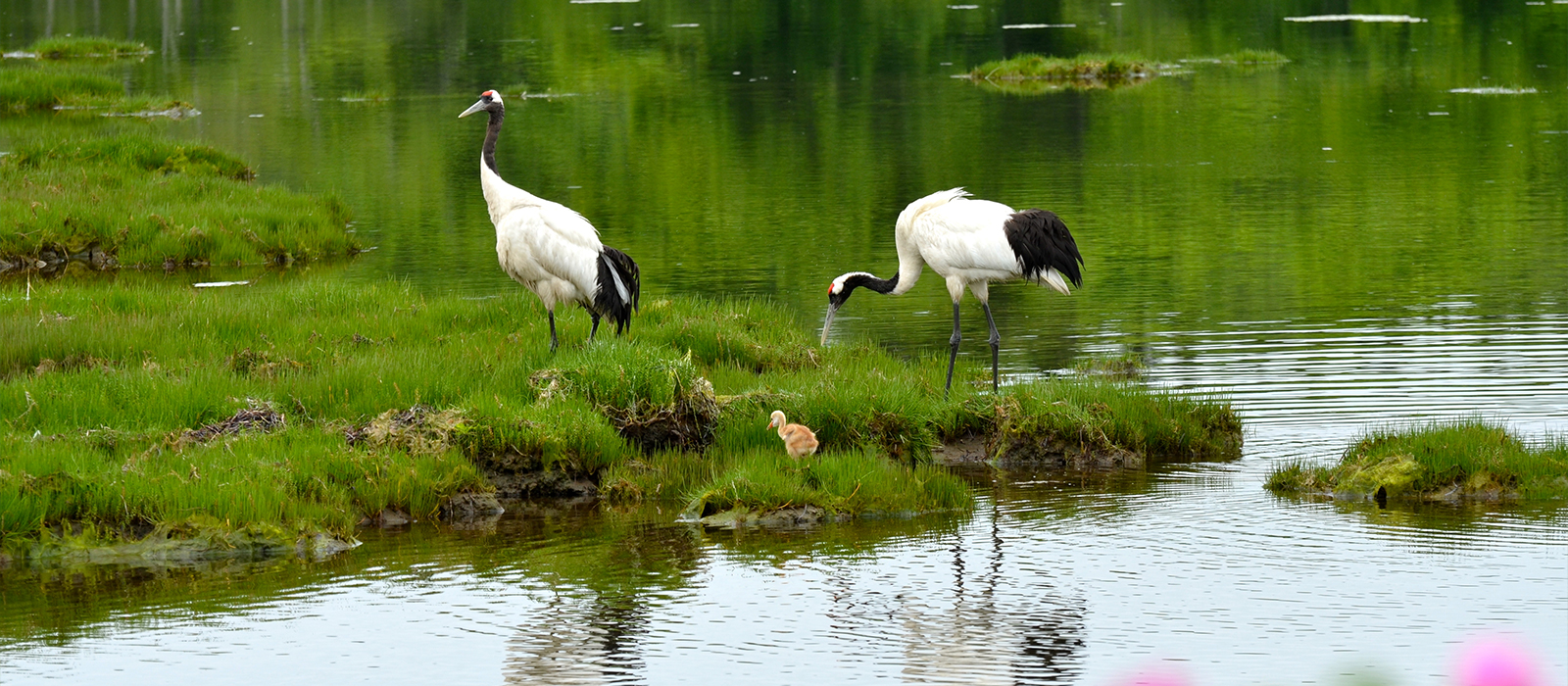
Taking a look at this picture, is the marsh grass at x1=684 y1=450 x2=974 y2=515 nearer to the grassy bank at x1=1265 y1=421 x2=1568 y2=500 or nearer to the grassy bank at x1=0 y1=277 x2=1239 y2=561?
the grassy bank at x1=0 y1=277 x2=1239 y2=561

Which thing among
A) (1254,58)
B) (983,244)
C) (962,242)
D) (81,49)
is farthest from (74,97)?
(1254,58)

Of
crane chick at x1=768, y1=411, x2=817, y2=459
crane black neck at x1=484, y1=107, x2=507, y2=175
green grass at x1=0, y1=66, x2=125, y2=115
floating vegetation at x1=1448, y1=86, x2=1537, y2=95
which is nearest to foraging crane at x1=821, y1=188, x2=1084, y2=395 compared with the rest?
crane chick at x1=768, y1=411, x2=817, y2=459

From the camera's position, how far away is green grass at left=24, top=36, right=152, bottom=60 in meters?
67.4

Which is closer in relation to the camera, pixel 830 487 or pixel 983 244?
pixel 830 487

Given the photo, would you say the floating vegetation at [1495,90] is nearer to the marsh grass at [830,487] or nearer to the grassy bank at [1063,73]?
the grassy bank at [1063,73]

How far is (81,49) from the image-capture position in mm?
69000

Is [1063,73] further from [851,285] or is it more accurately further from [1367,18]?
[851,285]

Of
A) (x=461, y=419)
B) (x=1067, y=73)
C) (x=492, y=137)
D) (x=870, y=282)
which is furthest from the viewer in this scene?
(x=1067, y=73)

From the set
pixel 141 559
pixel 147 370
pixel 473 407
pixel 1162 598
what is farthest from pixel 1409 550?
pixel 147 370

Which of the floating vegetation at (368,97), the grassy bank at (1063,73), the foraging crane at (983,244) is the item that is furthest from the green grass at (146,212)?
the grassy bank at (1063,73)

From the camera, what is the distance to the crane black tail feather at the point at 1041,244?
1608 centimetres

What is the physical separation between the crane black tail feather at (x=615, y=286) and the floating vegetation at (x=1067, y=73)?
40.7 metres

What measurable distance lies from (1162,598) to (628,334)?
7.37 meters

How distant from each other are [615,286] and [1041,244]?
12.8ft
